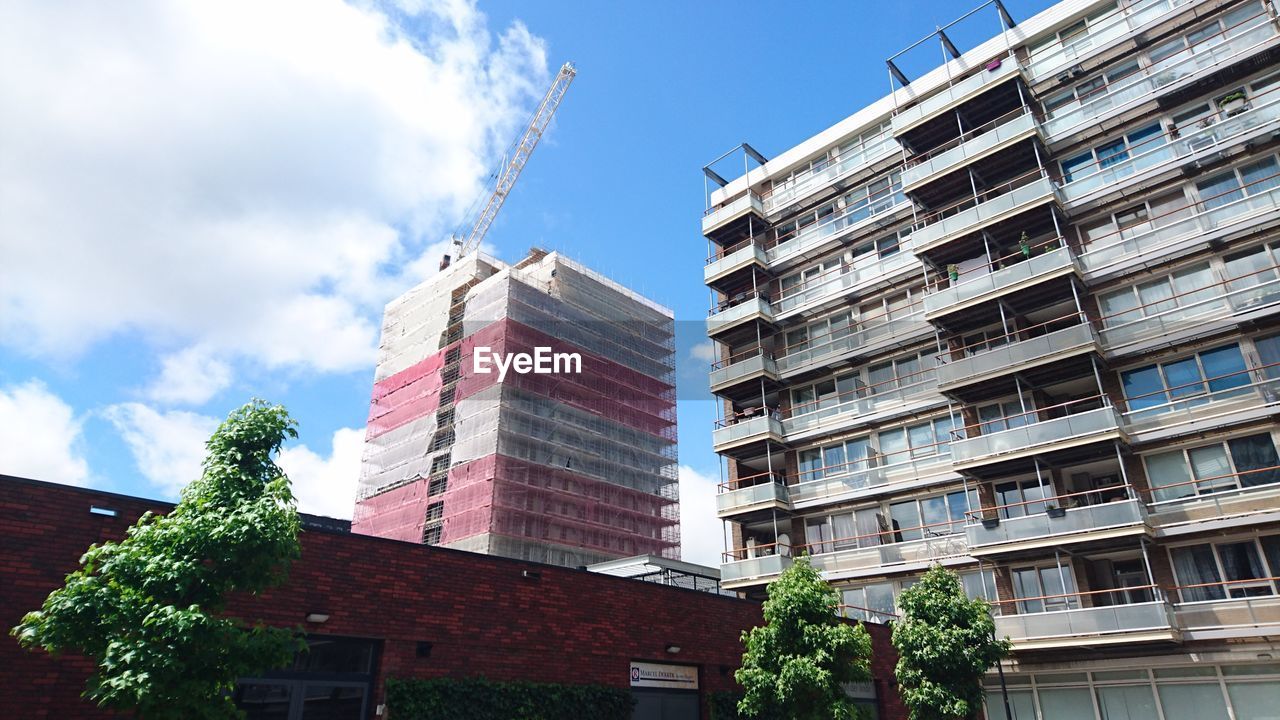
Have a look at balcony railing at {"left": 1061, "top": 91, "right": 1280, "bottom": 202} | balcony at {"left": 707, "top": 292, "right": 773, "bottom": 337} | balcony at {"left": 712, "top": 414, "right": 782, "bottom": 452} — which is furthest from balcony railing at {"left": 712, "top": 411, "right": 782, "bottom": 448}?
balcony railing at {"left": 1061, "top": 91, "right": 1280, "bottom": 202}

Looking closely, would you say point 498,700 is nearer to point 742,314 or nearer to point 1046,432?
point 1046,432

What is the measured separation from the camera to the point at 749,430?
33.7 metres

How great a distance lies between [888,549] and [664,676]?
13.9 metres

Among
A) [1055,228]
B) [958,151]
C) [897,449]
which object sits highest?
[958,151]

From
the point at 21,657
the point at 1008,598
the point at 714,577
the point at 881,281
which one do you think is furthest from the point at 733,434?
the point at 21,657

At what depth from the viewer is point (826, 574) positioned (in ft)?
99.0

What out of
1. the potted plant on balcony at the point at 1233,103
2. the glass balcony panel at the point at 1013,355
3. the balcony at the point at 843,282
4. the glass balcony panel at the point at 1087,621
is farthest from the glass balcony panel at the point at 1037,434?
the potted plant on balcony at the point at 1233,103

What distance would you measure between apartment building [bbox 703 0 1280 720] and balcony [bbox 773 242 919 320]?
0.15 m

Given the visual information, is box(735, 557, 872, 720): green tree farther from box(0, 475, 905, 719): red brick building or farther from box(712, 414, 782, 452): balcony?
box(712, 414, 782, 452): balcony

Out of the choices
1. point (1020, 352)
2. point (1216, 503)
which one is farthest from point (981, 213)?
point (1216, 503)

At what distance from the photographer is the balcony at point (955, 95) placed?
98.8 ft

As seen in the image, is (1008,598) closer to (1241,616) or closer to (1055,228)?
(1241,616)

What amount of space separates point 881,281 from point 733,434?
363 inches

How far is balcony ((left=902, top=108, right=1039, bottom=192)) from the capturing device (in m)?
28.9
